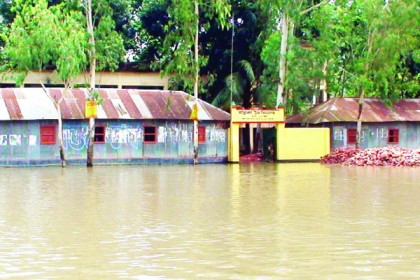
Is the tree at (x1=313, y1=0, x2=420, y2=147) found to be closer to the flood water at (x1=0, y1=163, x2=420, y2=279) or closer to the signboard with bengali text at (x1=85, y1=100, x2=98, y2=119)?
the signboard with bengali text at (x1=85, y1=100, x2=98, y2=119)

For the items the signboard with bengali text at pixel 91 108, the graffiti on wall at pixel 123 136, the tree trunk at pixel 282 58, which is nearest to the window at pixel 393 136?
the tree trunk at pixel 282 58

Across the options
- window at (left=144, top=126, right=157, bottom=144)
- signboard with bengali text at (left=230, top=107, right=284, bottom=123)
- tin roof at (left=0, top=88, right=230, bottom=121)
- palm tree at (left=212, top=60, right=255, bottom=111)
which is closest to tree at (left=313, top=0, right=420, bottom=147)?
signboard with bengali text at (left=230, top=107, right=284, bottom=123)

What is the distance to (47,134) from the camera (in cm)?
3831

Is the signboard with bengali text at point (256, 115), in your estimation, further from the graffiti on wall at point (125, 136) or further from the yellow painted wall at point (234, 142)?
the graffiti on wall at point (125, 136)

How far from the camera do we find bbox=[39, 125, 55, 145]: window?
38219 mm

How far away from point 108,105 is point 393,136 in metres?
17.1

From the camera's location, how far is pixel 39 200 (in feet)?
62.6

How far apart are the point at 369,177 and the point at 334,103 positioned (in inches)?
712

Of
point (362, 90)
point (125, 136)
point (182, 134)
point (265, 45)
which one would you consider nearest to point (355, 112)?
point (362, 90)

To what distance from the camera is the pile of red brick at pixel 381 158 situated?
36562mm

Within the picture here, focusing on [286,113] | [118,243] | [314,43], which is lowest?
[118,243]

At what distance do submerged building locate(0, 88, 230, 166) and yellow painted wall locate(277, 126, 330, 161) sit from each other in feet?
10.2

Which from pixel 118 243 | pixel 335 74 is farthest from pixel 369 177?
pixel 335 74

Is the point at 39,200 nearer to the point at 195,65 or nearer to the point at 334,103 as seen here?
the point at 195,65
